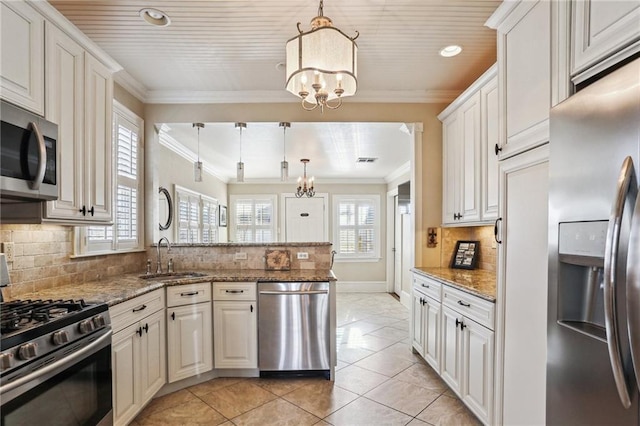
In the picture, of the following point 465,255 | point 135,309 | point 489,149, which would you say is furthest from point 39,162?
point 465,255

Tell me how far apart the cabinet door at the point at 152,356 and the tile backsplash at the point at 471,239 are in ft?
8.77

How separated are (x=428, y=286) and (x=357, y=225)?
4.60 meters

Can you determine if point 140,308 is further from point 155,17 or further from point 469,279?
point 469,279

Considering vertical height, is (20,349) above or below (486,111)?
below

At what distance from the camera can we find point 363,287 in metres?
7.36

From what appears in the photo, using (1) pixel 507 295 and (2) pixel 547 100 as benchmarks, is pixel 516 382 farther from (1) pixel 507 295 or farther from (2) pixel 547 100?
(2) pixel 547 100

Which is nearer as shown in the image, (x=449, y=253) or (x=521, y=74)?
(x=521, y=74)

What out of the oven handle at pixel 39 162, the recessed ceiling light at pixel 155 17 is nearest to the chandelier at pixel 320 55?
the recessed ceiling light at pixel 155 17

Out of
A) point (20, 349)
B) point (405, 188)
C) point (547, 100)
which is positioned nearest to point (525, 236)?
point (547, 100)

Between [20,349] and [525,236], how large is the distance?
228cm

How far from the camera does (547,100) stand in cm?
146

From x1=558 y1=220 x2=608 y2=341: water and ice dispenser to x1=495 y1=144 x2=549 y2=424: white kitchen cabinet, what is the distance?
27cm

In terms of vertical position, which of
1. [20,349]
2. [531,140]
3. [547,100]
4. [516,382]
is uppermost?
[547,100]

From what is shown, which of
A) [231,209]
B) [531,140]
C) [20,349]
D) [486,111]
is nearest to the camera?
[20,349]
